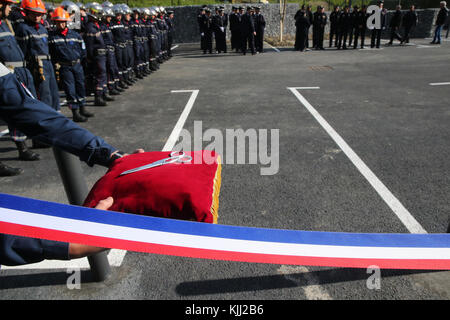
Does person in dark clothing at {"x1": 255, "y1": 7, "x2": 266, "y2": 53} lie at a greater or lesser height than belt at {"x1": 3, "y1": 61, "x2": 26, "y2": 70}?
greater

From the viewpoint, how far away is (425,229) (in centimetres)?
274

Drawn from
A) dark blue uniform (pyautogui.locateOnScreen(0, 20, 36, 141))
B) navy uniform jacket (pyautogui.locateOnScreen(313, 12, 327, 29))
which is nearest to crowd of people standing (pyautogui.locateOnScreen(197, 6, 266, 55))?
navy uniform jacket (pyautogui.locateOnScreen(313, 12, 327, 29))

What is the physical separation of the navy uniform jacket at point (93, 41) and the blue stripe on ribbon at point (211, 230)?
22.9ft

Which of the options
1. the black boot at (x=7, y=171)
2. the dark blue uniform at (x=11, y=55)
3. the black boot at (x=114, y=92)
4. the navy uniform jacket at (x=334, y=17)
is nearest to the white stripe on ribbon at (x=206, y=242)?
the black boot at (x=7, y=171)

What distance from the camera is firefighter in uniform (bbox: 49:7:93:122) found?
228 inches

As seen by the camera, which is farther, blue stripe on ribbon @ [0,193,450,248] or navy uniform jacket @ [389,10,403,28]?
navy uniform jacket @ [389,10,403,28]

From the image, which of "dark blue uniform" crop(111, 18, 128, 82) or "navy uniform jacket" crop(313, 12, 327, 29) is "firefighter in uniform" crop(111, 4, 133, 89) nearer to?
"dark blue uniform" crop(111, 18, 128, 82)

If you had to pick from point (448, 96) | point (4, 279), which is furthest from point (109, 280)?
point (448, 96)

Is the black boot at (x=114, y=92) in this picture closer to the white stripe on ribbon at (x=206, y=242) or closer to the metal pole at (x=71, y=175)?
the metal pole at (x=71, y=175)

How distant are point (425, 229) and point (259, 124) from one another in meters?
3.50
